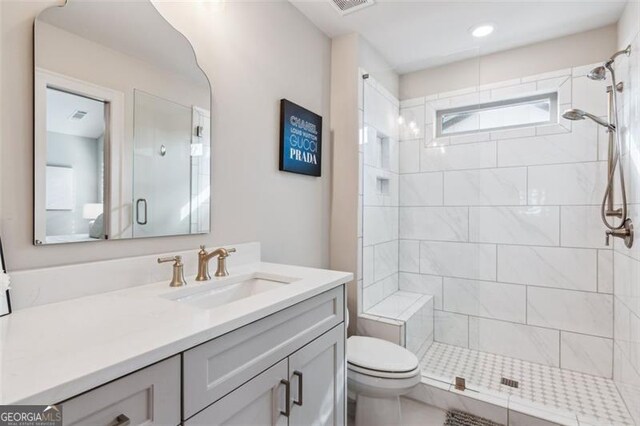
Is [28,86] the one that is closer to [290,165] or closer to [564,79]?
[290,165]

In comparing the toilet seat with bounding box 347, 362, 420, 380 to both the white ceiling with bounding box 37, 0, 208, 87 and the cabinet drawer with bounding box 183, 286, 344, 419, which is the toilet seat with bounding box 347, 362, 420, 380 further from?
the white ceiling with bounding box 37, 0, 208, 87

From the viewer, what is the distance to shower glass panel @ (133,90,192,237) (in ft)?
3.98

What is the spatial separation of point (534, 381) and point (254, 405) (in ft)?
6.78

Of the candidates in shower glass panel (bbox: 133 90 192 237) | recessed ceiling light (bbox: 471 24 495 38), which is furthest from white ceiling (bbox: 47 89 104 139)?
recessed ceiling light (bbox: 471 24 495 38)

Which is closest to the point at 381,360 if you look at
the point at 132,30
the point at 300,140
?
the point at 300,140

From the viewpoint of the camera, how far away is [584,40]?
2.29 metres

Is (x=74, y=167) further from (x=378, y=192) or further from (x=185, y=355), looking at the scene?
(x=378, y=192)

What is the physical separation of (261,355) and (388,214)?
1.93 m

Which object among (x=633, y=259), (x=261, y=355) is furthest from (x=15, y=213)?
(x=633, y=259)

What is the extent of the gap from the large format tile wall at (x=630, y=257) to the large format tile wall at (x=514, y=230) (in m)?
0.20

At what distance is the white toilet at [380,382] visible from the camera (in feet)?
5.38

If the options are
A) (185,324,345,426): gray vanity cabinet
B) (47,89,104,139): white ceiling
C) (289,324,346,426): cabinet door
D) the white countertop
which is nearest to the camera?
the white countertop

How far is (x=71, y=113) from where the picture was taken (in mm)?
1023

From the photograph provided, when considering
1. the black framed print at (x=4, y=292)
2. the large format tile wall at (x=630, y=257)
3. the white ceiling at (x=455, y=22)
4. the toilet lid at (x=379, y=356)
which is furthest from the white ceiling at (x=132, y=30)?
the large format tile wall at (x=630, y=257)
